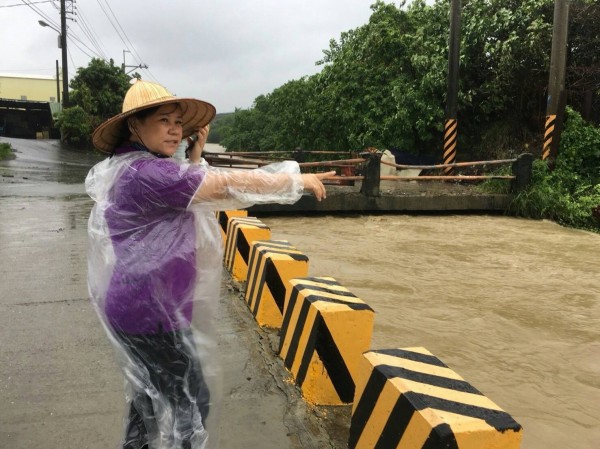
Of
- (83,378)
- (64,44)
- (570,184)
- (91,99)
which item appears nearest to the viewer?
(83,378)

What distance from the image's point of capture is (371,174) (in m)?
9.22

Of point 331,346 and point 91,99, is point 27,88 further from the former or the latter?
point 331,346

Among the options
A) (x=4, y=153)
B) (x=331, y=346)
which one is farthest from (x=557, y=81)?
(x=4, y=153)

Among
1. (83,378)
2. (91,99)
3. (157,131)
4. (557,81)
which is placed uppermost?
(91,99)

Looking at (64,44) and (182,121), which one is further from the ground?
(64,44)

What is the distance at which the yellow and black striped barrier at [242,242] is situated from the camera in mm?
4852

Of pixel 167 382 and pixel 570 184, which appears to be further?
pixel 570 184

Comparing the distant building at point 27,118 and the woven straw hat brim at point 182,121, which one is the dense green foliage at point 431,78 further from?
the distant building at point 27,118

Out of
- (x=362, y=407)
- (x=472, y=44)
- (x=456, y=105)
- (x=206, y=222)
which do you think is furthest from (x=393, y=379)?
(x=472, y=44)

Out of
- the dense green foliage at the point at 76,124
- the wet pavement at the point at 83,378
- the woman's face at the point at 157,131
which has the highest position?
the dense green foliage at the point at 76,124

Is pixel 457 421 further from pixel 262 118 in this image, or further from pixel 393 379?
pixel 262 118

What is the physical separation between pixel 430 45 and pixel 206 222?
47.7ft

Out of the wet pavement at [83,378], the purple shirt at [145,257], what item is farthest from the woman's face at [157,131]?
the wet pavement at [83,378]

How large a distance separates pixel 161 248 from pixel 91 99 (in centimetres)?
3006
